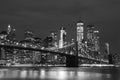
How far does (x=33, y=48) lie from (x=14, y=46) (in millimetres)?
6784

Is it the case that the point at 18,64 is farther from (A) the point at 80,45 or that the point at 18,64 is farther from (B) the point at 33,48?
(B) the point at 33,48

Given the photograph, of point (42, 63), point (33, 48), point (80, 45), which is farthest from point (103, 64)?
point (33, 48)

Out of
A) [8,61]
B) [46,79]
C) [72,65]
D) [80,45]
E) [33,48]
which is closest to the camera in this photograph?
[46,79]

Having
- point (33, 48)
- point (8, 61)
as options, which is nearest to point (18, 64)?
point (8, 61)

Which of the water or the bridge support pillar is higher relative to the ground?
the bridge support pillar

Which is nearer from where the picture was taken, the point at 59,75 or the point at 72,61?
the point at 59,75

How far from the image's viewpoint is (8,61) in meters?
132

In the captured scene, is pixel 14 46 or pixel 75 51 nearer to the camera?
pixel 14 46

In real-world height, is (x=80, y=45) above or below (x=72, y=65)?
above

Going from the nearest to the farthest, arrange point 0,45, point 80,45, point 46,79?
point 46,79 < point 0,45 < point 80,45

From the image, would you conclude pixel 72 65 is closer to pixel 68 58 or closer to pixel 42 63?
pixel 68 58

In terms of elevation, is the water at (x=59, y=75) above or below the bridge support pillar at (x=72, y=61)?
below

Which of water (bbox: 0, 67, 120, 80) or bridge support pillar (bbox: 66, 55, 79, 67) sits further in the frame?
bridge support pillar (bbox: 66, 55, 79, 67)

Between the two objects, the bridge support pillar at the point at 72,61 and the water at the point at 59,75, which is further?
the bridge support pillar at the point at 72,61
